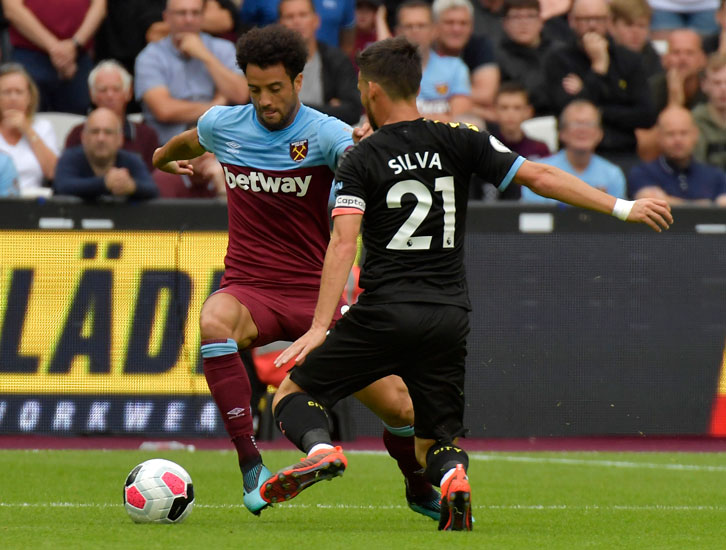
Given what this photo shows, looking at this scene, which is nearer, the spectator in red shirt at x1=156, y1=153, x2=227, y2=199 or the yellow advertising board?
the yellow advertising board

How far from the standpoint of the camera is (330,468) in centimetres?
543

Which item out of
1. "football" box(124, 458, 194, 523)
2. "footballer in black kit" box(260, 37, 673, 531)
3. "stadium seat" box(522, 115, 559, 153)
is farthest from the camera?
"stadium seat" box(522, 115, 559, 153)

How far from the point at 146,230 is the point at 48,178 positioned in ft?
4.83

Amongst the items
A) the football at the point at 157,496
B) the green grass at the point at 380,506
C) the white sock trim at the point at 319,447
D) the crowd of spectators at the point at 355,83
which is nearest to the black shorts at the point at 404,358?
the white sock trim at the point at 319,447

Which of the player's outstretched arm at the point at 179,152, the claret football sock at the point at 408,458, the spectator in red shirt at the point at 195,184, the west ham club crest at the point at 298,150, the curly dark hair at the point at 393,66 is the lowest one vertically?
the claret football sock at the point at 408,458

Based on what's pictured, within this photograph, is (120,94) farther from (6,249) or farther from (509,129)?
(509,129)

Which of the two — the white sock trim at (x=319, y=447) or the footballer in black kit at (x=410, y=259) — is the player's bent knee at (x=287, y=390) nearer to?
the footballer in black kit at (x=410, y=259)

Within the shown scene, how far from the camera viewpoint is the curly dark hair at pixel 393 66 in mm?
5750

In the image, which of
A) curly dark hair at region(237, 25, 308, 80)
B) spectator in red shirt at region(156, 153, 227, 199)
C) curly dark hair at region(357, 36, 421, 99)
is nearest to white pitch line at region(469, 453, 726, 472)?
spectator in red shirt at region(156, 153, 227, 199)

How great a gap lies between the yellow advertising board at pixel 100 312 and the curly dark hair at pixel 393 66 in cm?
510

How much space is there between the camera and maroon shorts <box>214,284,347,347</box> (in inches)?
257

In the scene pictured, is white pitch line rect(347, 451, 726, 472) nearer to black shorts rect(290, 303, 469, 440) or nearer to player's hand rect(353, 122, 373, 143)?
black shorts rect(290, 303, 469, 440)

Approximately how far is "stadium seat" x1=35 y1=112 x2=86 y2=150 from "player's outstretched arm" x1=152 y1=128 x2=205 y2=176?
5291 mm

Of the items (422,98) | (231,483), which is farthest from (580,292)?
(231,483)
